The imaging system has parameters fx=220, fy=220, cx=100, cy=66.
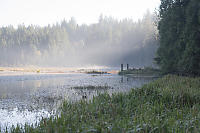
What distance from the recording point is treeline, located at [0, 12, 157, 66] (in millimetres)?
81750

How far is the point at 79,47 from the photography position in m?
99.4

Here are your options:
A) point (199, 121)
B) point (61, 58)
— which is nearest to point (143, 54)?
point (61, 58)

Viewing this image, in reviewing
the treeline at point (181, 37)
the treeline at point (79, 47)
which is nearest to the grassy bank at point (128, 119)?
the treeline at point (181, 37)

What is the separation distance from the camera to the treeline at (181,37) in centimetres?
1638

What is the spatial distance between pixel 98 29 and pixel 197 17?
80.2m

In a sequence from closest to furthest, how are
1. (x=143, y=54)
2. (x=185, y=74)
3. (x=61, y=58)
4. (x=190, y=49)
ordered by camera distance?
(x=190, y=49)
(x=185, y=74)
(x=143, y=54)
(x=61, y=58)

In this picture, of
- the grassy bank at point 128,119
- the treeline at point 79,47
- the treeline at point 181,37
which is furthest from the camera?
the treeline at point 79,47

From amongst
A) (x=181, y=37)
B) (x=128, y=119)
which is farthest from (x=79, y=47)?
(x=128, y=119)

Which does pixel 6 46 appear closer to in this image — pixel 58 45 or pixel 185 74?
pixel 58 45

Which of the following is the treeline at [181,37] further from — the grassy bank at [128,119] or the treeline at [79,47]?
the treeline at [79,47]

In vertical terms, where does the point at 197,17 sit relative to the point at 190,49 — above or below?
above

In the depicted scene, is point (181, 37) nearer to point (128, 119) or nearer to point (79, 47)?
point (128, 119)

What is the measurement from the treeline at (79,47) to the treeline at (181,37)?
173 ft

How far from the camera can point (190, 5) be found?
17047 millimetres
